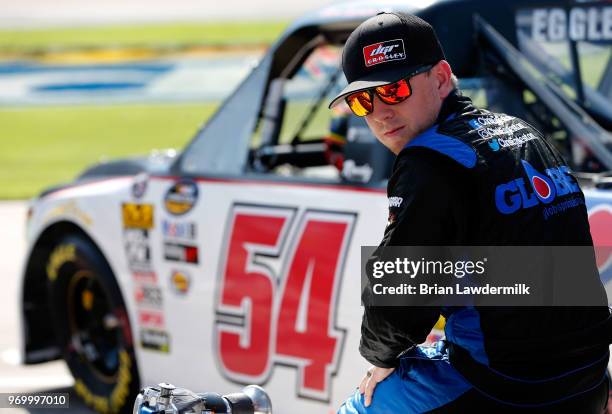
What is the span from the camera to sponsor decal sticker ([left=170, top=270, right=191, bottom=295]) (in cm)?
497

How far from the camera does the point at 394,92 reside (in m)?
2.66

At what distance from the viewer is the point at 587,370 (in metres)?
2.64

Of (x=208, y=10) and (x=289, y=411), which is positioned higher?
(x=289, y=411)

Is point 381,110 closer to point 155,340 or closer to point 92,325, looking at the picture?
point 155,340

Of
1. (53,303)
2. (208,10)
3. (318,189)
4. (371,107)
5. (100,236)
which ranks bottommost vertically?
(208,10)

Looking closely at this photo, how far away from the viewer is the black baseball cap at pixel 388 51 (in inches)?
104

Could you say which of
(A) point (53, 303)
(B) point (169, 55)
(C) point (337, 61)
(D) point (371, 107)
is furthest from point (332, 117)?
(B) point (169, 55)

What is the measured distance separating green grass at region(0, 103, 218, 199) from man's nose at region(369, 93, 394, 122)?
1063 cm

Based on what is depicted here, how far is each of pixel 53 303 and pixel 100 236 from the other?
656 millimetres

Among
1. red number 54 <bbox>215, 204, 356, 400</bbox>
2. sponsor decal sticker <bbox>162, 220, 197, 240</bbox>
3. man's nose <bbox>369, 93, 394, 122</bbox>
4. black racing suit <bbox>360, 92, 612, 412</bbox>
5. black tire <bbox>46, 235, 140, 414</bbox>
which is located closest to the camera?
black racing suit <bbox>360, 92, 612, 412</bbox>

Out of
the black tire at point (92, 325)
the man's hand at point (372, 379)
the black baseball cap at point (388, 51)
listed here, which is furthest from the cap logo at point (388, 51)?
the black tire at point (92, 325)

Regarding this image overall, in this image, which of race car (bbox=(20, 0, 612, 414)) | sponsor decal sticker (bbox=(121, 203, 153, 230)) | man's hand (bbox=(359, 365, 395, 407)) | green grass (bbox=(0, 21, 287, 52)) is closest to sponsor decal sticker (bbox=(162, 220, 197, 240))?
race car (bbox=(20, 0, 612, 414))

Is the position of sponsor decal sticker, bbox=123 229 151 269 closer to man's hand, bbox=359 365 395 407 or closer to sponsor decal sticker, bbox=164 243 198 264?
sponsor decal sticker, bbox=164 243 198 264

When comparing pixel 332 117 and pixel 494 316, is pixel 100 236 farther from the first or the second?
pixel 494 316
